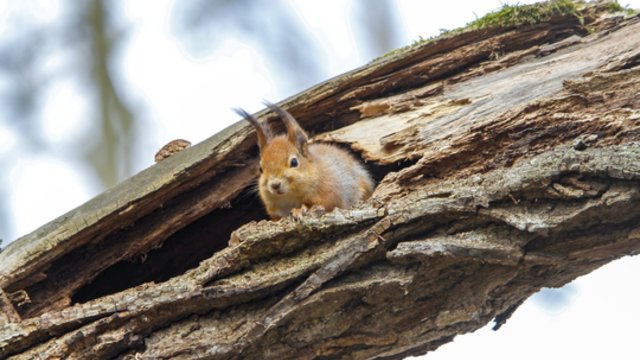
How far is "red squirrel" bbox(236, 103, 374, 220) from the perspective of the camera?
5.00m

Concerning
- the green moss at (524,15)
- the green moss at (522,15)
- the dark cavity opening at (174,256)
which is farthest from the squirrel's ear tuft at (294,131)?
the green moss at (524,15)

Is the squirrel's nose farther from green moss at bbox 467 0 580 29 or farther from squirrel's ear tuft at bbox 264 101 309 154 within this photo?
green moss at bbox 467 0 580 29

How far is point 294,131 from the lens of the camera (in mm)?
4852

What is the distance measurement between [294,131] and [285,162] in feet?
0.82

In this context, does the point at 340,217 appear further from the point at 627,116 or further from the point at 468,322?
the point at 627,116

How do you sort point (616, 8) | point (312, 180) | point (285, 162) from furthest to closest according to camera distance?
point (312, 180), point (285, 162), point (616, 8)

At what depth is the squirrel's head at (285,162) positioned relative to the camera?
4805 millimetres

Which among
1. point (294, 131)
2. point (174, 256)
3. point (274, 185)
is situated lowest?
point (174, 256)

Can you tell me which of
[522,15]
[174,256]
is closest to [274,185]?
[174,256]

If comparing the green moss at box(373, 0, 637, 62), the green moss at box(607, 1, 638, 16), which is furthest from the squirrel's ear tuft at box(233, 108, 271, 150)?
the green moss at box(607, 1, 638, 16)

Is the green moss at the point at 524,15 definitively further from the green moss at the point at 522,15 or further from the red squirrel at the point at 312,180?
the red squirrel at the point at 312,180

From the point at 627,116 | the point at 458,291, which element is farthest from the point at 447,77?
the point at 458,291

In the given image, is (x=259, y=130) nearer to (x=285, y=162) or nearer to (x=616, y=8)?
(x=285, y=162)

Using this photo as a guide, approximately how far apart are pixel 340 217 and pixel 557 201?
88 centimetres
